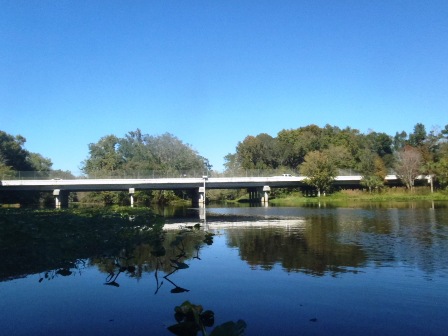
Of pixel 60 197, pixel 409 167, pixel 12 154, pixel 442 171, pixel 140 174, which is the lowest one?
pixel 60 197

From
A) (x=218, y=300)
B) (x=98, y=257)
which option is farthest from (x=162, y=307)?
(x=98, y=257)

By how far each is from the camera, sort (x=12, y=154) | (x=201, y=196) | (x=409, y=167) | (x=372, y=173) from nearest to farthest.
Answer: (x=201, y=196), (x=409, y=167), (x=372, y=173), (x=12, y=154)

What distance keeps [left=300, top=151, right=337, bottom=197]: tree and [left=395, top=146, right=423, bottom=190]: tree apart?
1051 centimetres

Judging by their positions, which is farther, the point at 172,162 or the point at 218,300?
the point at 172,162

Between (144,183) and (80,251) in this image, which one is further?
(144,183)

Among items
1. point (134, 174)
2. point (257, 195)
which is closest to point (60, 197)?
point (134, 174)

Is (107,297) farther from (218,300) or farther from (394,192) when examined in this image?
(394,192)

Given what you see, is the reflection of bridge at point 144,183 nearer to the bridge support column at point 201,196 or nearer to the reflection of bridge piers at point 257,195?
the bridge support column at point 201,196

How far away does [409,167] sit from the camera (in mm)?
65250

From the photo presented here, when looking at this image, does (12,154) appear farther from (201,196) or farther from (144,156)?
(201,196)

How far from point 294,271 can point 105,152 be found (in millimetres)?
86547

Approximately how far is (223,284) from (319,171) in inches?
2309

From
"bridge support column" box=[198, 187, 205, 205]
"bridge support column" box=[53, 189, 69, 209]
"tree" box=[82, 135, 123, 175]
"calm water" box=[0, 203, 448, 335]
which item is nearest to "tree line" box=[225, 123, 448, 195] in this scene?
"bridge support column" box=[198, 187, 205, 205]

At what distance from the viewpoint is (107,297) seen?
8.69m
